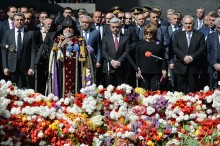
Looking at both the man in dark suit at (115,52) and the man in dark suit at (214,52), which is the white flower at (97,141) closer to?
the man in dark suit at (115,52)

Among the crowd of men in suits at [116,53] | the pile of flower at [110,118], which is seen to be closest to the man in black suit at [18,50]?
the crowd of men in suits at [116,53]

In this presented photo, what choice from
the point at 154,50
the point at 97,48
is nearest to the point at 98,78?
the point at 97,48

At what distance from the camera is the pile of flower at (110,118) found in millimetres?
9367

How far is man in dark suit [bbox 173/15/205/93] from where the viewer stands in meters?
15.0

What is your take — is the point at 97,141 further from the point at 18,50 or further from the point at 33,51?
the point at 18,50

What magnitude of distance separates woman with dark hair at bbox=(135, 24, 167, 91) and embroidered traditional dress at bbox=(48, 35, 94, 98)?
167 centimetres

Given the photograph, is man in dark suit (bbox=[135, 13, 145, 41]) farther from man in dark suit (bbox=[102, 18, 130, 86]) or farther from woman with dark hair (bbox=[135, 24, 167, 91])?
woman with dark hair (bbox=[135, 24, 167, 91])

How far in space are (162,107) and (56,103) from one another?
4.63 ft

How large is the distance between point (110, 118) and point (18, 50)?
571cm

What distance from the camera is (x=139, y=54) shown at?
1461 centimetres

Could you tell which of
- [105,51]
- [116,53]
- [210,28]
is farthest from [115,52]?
[210,28]

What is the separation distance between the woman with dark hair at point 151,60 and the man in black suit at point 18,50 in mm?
2143

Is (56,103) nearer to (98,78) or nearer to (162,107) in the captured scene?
(162,107)

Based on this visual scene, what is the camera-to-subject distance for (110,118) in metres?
9.81
